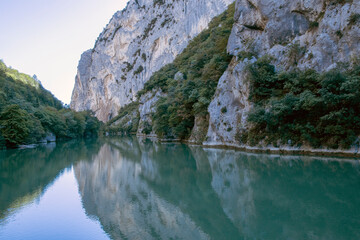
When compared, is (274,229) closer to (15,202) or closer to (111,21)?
(15,202)

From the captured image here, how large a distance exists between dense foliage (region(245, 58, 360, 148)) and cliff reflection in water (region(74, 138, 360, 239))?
8.10 feet

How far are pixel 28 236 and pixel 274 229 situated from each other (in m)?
5.47

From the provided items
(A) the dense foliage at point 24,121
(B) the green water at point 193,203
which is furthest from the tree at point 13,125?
(B) the green water at point 193,203

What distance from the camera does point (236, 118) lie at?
21141 mm

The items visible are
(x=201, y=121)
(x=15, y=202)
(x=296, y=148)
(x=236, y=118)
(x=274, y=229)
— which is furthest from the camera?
(x=201, y=121)

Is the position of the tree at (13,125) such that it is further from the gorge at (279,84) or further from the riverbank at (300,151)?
the riverbank at (300,151)

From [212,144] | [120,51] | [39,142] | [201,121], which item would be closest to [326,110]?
[212,144]

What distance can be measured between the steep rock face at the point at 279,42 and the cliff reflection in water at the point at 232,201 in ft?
24.4

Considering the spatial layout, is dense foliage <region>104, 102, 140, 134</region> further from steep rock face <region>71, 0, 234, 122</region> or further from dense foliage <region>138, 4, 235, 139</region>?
dense foliage <region>138, 4, 235, 139</region>

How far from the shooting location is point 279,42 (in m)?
20.2

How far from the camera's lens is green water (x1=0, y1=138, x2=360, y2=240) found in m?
5.69

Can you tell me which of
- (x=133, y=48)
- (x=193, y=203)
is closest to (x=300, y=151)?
(x=193, y=203)

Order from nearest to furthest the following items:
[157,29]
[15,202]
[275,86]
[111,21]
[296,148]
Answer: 1. [15,202]
2. [296,148]
3. [275,86]
4. [157,29]
5. [111,21]

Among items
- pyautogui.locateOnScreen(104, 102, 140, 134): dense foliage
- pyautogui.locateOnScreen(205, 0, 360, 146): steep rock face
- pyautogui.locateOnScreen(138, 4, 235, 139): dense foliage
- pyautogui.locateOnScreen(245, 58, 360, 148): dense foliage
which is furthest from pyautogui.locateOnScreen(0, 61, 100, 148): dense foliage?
pyautogui.locateOnScreen(245, 58, 360, 148): dense foliage
